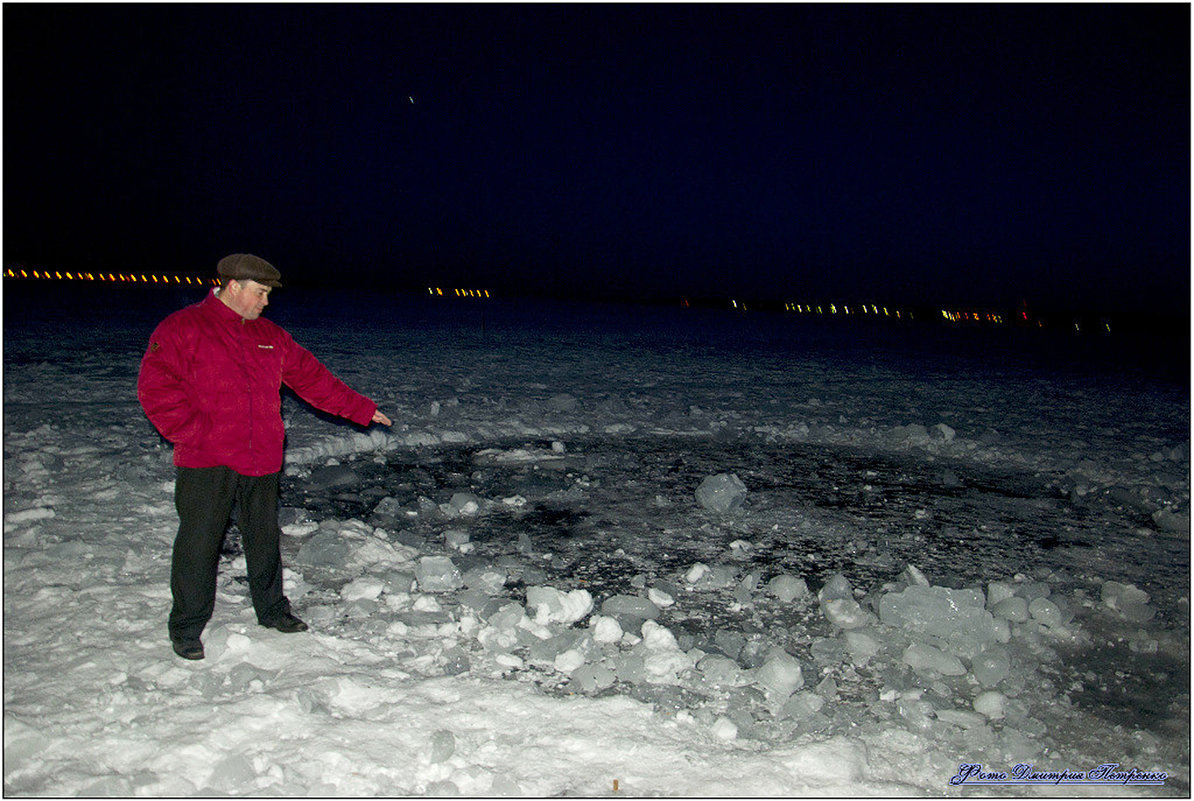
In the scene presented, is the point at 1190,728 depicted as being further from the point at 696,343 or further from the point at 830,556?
the point at 696,343

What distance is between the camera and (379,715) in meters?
2.56

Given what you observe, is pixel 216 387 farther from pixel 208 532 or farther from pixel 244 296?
pixel 208 532

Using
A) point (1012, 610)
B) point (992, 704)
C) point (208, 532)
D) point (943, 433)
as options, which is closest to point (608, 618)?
point (992, 704)

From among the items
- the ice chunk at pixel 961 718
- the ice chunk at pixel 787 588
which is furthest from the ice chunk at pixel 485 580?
the ice chunk at pixel 961 718

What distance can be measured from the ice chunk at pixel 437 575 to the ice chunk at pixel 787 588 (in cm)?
161

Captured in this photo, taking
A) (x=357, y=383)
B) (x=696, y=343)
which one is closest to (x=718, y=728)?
(x=357, y=383)

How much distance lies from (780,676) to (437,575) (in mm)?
1724

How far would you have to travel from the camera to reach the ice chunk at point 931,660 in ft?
9.93

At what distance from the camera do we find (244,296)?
278 centimetres

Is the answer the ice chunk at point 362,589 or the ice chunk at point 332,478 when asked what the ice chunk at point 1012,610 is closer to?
the ice chunk at point 362,589

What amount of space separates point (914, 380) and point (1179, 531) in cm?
966

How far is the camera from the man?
104 inches

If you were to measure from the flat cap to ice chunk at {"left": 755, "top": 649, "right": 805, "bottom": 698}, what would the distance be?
2422 mm

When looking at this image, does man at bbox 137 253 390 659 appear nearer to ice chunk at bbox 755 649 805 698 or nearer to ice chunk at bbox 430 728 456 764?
ice chunk at bbox 430 728 456 764
